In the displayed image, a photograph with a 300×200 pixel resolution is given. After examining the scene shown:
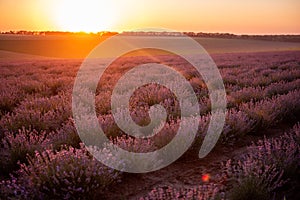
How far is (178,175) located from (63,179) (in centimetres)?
131

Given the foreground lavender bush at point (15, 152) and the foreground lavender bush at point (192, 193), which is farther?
the foreground lavender bush at point (15, 152)

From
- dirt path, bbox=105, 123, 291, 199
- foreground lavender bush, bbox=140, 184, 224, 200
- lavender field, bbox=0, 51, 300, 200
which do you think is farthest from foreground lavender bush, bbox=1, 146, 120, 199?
foreground lavender bush, bbox=140, 184, 224, 200

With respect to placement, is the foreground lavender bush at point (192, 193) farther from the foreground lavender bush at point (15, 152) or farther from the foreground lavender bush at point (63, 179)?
the foreground lavender bush at point (15, 152)

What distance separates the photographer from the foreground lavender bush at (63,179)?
2842 mm

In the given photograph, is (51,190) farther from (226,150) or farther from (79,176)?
(226,150)

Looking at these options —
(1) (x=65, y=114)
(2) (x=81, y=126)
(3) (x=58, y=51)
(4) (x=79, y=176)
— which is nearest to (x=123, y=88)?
(1) (x=65, y=114)

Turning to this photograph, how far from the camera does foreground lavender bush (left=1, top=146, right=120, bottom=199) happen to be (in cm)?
284

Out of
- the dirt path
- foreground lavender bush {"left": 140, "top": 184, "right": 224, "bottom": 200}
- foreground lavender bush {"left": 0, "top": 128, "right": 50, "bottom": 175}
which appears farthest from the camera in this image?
foreground lavender bush {"left": 0, "top": 128, "right": 50, "bottom": 175}

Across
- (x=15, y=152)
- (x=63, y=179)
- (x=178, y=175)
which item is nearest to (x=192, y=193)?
(x=178, y=175)

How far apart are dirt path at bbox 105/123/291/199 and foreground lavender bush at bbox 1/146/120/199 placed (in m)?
0.22

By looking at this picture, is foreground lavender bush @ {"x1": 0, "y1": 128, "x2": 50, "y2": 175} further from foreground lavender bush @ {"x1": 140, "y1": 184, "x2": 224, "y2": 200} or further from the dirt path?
foreground lavender bush @ {"x1": 140, "y1": 184, "x2": 224, "y2": 200}

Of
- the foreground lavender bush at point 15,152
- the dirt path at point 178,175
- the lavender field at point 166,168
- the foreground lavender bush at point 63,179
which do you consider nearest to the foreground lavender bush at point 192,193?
the lavender field at point 166,168

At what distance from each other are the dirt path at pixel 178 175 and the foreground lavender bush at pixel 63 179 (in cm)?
22

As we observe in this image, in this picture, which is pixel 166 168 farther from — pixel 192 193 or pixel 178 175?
pixel 192 193
